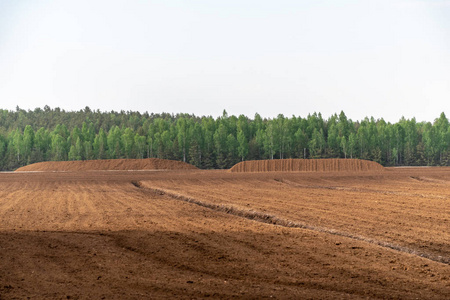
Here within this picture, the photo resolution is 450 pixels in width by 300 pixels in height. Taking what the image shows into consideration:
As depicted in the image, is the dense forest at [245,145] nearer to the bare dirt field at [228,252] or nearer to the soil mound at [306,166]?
the soil mound at [306,166]

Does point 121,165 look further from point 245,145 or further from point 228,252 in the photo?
point 228,252

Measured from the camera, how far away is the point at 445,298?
9398 mm

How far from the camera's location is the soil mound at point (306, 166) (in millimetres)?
76688

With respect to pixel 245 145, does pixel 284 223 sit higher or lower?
lower

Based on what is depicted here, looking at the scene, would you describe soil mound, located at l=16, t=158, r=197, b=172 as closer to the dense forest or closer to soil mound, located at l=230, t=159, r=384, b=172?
soil mound, located at l=230, t=159, r=384, b=172

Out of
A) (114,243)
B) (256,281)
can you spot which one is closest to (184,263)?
(256,281)

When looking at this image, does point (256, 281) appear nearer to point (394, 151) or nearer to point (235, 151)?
point (235, 151)

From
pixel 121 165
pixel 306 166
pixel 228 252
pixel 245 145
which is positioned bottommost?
pixel 228 252

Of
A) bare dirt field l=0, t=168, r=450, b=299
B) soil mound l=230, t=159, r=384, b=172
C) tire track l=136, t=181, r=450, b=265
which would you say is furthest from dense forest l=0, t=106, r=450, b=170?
bare dirt field l=0, t=168, r=450, b=299

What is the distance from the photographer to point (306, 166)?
77.4 m

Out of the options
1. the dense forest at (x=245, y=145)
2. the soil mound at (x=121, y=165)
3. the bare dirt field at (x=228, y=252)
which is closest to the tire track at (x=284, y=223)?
the bare dirt field at (x=228, y=252)

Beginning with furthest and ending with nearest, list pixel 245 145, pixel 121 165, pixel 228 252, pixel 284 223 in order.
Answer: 1. pixel 245 145
2. pixel 121 165
3. pixel 284 223
4. pixel 228 252

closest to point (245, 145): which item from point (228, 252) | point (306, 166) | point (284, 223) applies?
point (306, 166)

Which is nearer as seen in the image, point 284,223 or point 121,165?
point 284,223
